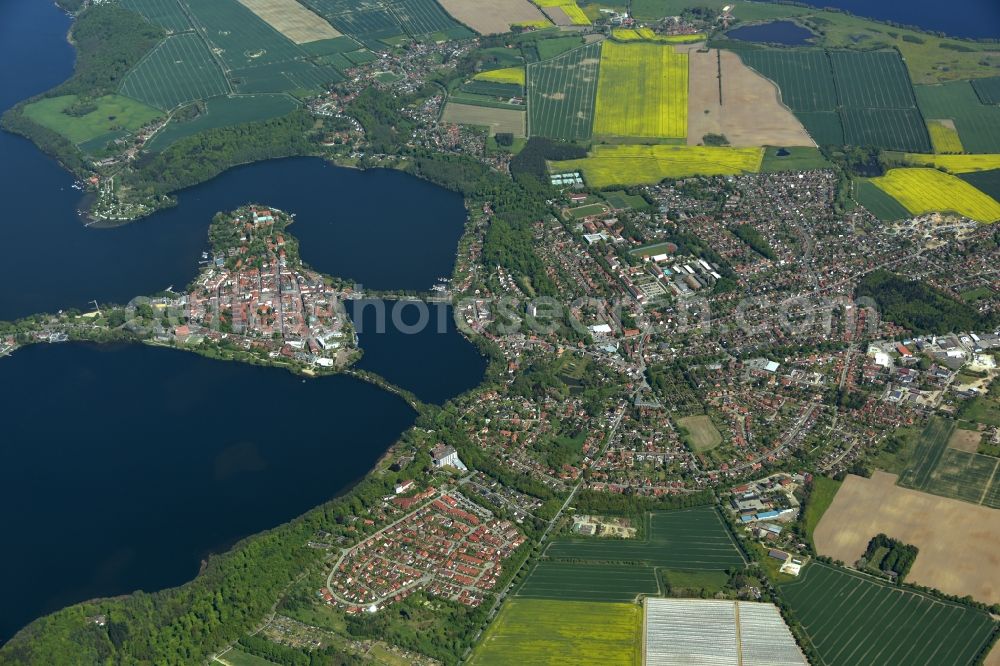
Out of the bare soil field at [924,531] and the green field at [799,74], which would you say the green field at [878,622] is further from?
the green field at [799,74]

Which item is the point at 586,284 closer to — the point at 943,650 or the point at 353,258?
the point at 353,258

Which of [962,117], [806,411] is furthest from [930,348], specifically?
[962,117]

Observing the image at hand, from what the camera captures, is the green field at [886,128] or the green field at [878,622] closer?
the green field at [878,622]

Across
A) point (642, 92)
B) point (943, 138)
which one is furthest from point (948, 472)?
point (642, 92)

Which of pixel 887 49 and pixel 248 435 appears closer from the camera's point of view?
pixel 248 435

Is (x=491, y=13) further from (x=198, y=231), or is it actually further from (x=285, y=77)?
(x=198, y=231)

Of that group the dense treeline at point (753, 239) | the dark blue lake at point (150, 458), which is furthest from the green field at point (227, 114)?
the dense treeline at point (753, 239)
